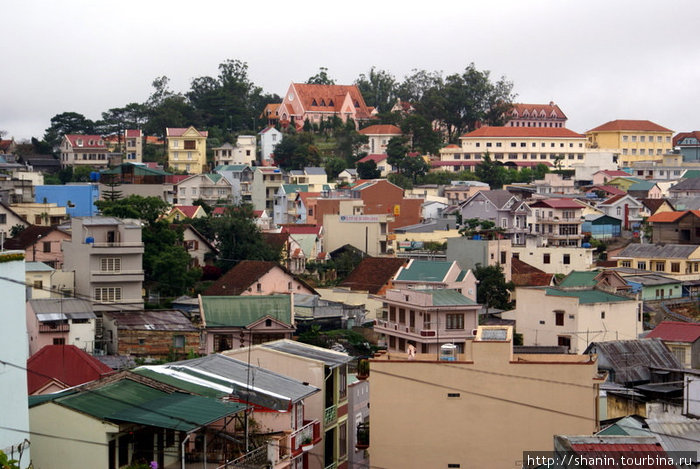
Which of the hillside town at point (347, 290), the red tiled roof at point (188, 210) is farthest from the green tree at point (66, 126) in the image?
the red tiled roof at point (188, 210)

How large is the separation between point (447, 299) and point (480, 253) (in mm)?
11578

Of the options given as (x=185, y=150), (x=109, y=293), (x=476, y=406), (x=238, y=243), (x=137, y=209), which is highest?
(x=185, y=150)

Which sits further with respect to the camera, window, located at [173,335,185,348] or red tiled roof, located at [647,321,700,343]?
window, located at [173,335,185,348]

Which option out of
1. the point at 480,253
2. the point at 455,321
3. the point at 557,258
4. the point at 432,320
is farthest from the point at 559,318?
the point at 557,258

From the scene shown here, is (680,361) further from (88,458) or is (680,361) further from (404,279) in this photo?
(88,458)

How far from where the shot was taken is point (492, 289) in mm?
34812

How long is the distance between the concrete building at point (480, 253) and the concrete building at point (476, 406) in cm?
2059

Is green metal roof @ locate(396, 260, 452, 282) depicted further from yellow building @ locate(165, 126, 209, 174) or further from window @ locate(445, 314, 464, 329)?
yellow building @ locate(165, 126, 209, 174)

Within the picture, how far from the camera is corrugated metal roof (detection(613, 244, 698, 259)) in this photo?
135ft

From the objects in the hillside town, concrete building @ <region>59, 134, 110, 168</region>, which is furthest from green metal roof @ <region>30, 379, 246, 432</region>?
concrete building @ <region>59, 134, 110, 168</region>

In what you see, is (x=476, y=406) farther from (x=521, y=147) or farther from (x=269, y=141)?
(x=521, y=147)

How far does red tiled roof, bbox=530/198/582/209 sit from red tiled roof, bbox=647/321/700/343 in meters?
20.0

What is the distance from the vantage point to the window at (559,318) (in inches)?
1147

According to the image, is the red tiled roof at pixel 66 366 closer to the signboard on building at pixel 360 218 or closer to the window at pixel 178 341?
the window at pixel 178 341
